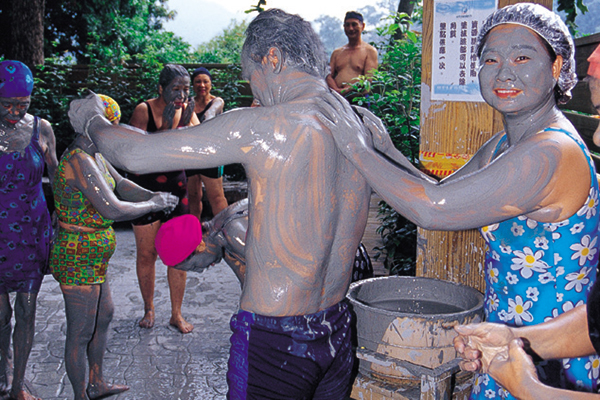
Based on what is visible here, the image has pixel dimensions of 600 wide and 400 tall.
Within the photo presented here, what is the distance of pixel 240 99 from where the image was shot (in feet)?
33.7

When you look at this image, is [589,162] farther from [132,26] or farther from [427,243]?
[132,26]

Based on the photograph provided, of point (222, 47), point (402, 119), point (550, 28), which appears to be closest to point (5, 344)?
point (402, 119)

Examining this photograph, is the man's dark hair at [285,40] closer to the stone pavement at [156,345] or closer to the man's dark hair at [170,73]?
the stone pavement at [156,345]

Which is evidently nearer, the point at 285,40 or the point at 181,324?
the point at 285,40

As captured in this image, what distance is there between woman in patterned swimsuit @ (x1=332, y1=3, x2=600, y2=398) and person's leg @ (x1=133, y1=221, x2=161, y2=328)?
312cm

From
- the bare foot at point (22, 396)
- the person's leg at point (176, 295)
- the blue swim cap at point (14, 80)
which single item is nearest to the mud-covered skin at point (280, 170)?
the blue swim cap at point (14, 80)

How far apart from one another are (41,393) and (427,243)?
8.62 feet

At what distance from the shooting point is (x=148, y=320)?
15.3 ft

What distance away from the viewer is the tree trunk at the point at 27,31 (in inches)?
408

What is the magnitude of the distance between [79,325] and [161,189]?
1620 millimetres

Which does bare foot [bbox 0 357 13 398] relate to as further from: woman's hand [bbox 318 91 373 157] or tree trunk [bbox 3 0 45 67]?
tree trunk [bbox 3 0 45 67]

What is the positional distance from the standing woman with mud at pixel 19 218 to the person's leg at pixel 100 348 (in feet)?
1.27

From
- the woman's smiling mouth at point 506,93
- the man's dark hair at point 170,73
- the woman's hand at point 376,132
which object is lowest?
the woman's hand at point 376,132

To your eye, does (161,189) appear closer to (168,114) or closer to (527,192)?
(168,114)
